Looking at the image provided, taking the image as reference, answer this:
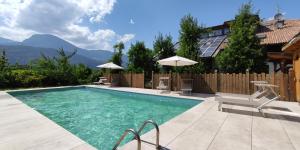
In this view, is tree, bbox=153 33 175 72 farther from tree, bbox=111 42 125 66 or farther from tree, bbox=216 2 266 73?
tree, bbox=111 42 125 66

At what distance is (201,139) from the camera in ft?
11.2

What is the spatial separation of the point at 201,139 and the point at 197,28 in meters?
10.4

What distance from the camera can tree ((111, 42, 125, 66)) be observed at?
20.8 metres

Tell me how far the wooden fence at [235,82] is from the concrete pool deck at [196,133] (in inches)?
138

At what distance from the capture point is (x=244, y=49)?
10789mm

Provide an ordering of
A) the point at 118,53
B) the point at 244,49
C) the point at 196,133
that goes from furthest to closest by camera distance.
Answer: the point at 118,53
the point at 244,49
the point at 196,133

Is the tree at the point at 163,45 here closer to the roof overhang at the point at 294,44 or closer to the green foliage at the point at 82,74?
the green foliage at the point at 82,74

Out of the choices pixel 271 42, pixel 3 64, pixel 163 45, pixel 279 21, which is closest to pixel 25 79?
pixel 3 64

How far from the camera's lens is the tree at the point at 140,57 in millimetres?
17453

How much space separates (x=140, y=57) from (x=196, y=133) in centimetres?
1421

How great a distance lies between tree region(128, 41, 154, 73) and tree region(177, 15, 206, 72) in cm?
542

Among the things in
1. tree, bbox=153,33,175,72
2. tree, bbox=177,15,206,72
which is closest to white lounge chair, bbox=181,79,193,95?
tree, bbox=177,15,206,72

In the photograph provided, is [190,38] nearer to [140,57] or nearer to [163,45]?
[163,45]

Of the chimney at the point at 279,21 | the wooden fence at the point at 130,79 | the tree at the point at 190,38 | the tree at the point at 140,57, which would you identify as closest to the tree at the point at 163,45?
the tree at the point at 140,57
